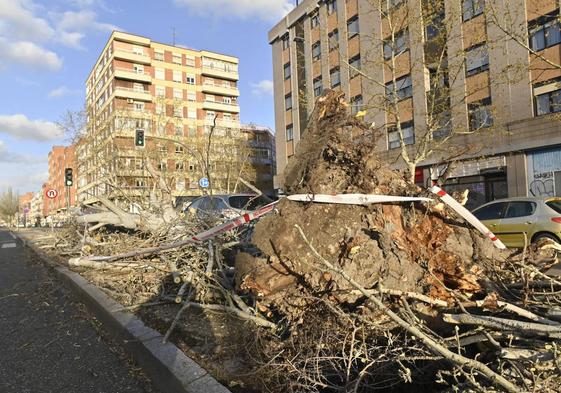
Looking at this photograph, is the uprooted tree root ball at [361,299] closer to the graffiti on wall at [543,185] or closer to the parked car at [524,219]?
the parked car at [524,219]

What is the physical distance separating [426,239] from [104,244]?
6391 millimetres

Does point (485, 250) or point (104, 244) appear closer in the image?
point (485, 250)

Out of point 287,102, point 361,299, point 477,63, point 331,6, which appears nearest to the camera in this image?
point 361,299

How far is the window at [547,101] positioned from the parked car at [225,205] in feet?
51.5

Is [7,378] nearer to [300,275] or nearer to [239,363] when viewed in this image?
[239,363]

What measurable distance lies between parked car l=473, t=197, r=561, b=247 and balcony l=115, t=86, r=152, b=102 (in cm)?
5234

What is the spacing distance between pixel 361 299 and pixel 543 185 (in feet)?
67.7

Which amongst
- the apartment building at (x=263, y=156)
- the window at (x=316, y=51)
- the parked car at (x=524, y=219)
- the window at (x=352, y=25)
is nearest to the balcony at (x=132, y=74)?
the apartment building at (x=263, y=156)

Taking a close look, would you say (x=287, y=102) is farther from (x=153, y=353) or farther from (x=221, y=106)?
(x=153, y=353)

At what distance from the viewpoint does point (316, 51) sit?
1323 inches

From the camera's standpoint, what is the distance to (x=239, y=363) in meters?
2.96

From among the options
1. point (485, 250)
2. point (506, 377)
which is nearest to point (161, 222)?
point (485, 250)

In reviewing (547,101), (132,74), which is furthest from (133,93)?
(547,101)

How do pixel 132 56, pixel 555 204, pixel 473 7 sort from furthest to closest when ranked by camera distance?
pixel 132 56, pixel 473 7, pixel 555 204
